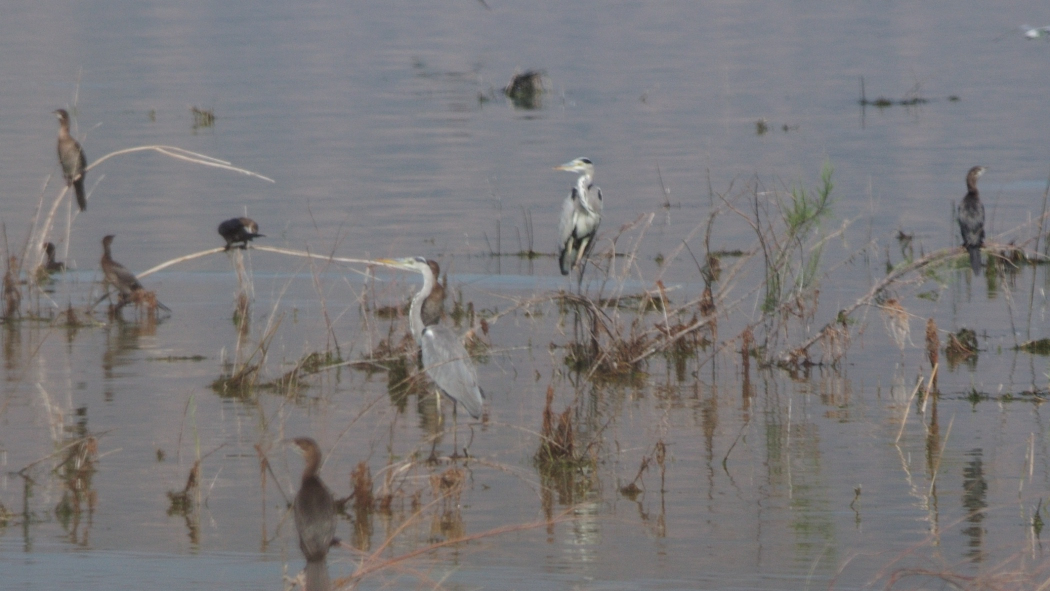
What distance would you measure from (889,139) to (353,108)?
1026cm

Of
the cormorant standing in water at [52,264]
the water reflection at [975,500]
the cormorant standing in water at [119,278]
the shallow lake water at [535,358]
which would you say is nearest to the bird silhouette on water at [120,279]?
the cormorant standing in water at [119,278]

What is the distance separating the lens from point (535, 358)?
11.4 metres

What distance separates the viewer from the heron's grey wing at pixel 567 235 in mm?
14438

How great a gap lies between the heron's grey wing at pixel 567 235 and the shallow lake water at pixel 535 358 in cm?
26

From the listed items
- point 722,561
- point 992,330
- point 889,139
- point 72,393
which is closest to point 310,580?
point 722,561

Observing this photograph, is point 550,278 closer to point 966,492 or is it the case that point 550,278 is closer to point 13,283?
point 13,283

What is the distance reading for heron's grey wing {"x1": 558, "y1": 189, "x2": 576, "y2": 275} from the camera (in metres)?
14.4

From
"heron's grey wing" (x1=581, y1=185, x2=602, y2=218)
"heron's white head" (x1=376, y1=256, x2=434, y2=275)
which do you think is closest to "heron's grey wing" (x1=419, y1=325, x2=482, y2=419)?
"heron's white head" (x1=376, y1=256, x2=434, y2=275)

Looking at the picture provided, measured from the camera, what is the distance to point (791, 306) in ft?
35.3

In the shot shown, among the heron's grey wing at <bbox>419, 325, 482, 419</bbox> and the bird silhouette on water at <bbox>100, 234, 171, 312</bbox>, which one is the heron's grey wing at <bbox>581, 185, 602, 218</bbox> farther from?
the heron's grey wing at <bbox>419, 325, 482, 419</bbox>

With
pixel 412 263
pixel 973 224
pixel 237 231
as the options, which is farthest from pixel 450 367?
pixel 973 224

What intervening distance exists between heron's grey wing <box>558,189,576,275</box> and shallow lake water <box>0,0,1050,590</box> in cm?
26

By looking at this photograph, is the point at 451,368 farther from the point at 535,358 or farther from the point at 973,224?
the point at 973,224

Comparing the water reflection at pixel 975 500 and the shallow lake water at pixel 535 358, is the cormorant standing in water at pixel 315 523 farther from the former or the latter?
the water reflection at pixel 975 500
